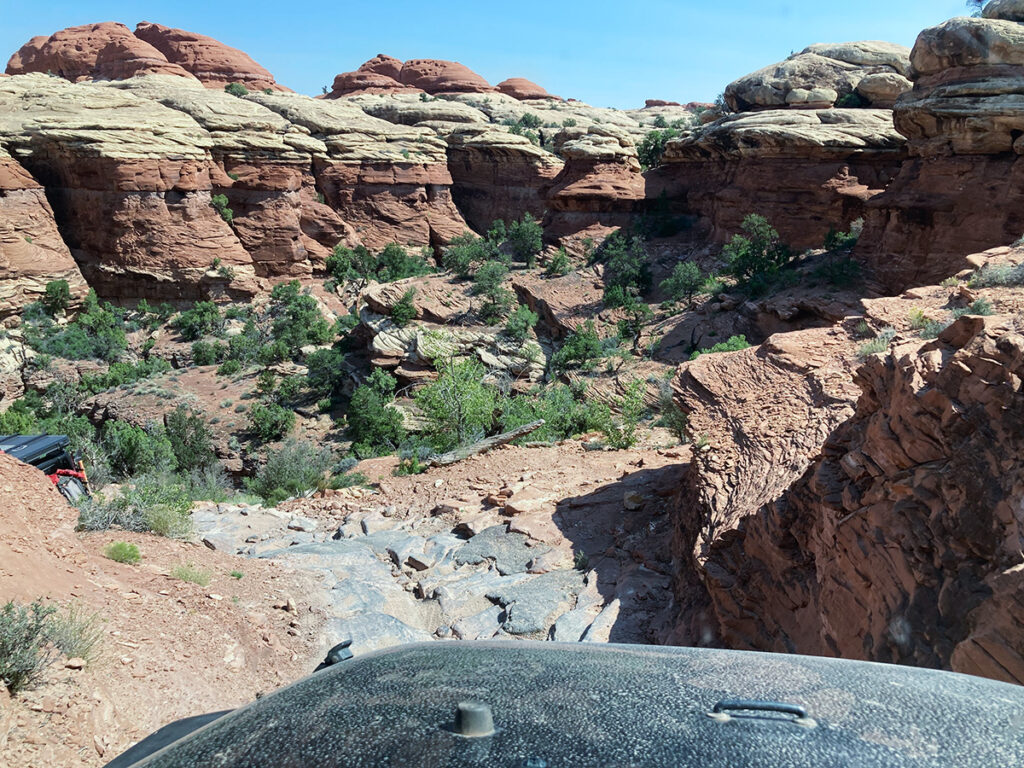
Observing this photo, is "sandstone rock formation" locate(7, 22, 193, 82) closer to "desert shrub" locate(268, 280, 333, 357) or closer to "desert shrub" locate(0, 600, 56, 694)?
"desert shrub" locate(268, 280, 333, 357)

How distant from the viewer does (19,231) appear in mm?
25781

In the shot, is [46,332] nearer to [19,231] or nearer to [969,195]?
[19,231]

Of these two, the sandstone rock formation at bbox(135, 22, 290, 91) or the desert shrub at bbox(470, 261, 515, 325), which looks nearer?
the desert shrub at bbox(470, 261, 515, 325)

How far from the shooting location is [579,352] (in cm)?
2331

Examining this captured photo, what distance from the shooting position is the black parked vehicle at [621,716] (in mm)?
1670

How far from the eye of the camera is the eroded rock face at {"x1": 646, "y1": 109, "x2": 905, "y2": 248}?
24328 mm

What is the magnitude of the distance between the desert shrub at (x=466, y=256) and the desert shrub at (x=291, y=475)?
1236 cm

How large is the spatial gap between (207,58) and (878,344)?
62.4 metres

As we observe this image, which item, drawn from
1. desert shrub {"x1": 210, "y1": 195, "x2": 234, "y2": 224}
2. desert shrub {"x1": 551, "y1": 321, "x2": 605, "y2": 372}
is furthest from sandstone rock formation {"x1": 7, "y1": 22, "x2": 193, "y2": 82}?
desert shrub {"x1": 551, "y1": 321, "x2": 605, "y2": 372}

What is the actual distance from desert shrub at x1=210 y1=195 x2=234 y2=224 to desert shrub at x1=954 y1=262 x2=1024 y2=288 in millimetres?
28050

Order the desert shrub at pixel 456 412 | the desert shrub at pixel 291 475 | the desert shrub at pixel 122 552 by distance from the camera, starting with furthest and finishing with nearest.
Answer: the desert shrub at pixel 456 412 < the desert shrub at pixel 291 475 < the desert shrub at pixel 122 552

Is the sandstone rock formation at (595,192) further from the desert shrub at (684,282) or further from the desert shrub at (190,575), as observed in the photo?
the desert shrub at (190,575)

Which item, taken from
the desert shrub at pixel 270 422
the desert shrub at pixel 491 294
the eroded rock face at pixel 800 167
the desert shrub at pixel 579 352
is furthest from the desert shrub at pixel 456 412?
the eroded rock face at pixel 800 167

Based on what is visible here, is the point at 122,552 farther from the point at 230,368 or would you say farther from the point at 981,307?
the point at 230,368
